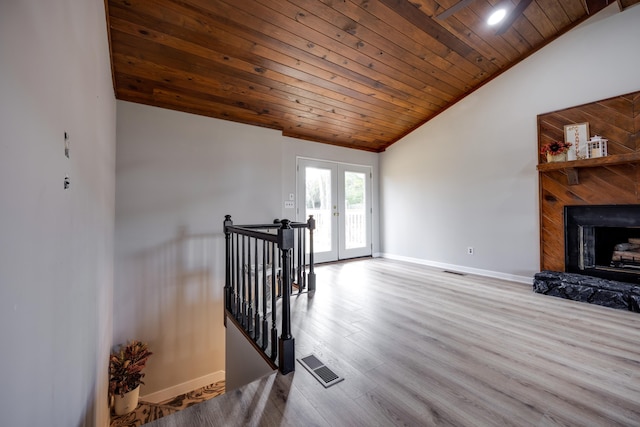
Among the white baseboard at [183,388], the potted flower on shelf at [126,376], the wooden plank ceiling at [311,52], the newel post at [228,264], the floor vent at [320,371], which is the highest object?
the wooden plank ceiling at [311,52]

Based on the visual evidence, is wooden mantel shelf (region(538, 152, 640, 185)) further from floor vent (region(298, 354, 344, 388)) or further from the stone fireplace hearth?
floor vent (region(298, 354, 344, 388))

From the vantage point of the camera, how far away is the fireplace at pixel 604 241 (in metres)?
2.90

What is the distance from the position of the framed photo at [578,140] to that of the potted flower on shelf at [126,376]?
17.2ft

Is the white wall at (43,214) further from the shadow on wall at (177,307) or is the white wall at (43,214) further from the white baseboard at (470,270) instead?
the white baseboard at (470,270)

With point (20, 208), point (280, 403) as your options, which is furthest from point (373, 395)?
point (20, 208)

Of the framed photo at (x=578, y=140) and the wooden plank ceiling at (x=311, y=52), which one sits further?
Result: the framed photo at (x=578, y=140)

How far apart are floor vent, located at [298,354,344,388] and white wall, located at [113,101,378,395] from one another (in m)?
2.21

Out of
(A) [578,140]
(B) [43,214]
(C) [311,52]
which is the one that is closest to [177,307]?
(B) [43,214]

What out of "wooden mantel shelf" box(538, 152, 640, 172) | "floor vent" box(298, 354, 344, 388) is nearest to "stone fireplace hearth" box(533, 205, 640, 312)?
"wooden mantel shelf" box(538, 152, 640, 172)

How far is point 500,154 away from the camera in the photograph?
3830mm

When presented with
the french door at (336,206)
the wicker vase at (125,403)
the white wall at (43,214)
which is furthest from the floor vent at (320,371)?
the french door at (336,206)

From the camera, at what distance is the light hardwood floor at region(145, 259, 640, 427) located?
1309mm

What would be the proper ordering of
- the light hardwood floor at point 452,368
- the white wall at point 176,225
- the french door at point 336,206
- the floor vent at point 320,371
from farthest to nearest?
the french door at point 336,206 < the white wall at point 176,225 < the floor vent at point 320,371 < the light hardwood floor at point 452,368

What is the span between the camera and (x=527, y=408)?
1.33 meters
